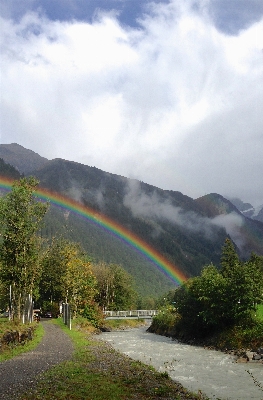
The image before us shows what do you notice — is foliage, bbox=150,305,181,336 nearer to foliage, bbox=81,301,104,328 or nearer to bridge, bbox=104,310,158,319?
foliage, bbox=81,301,104,328

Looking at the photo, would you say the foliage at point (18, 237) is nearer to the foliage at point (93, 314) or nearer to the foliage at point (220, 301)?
the foliage at point (220, 301)

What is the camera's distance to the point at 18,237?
41.3 metres

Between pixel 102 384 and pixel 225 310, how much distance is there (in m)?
28.2

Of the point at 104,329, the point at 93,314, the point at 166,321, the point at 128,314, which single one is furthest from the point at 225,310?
the point at 128,314

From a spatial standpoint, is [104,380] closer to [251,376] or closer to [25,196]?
[251,376]

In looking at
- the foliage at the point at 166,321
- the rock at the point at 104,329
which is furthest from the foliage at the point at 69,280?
the foliage at the point at 166,321

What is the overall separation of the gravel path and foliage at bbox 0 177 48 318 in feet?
38.8

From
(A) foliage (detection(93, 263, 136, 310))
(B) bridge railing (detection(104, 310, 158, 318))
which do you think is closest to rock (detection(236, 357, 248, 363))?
(B) bridge railing (detection(104, 310, 158, 318))

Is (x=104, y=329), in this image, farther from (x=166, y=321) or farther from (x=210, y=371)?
(x=210, y=371)

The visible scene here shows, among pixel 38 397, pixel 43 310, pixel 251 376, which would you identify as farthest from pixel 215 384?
pixel 43 310

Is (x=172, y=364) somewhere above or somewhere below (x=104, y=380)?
below

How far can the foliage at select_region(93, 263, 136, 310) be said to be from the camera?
326ft

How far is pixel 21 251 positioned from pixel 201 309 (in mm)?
22886

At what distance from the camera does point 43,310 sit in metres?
79.8
